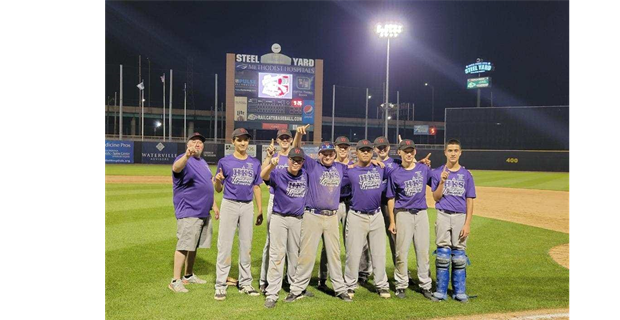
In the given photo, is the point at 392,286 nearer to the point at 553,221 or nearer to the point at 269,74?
the point at 553,221

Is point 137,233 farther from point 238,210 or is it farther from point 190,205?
point 238,210

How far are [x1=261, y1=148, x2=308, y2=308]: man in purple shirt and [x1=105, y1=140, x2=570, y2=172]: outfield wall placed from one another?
28.2 meters

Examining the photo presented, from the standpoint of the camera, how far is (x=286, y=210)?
5.29 metres

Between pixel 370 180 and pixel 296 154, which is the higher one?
pixel 296 154

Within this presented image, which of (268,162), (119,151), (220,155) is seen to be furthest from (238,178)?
(119,151)

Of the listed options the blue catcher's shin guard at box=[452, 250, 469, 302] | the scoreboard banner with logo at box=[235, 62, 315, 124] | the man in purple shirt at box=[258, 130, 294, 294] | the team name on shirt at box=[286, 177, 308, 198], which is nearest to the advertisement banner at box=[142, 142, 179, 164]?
the scoreboard banner with logo at box=[235, 62, 315, 124]

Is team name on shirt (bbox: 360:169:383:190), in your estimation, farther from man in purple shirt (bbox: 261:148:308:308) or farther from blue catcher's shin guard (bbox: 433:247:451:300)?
blue catcher's shin guard (bbox: 433:247:451:300)

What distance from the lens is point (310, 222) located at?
538 centimetres

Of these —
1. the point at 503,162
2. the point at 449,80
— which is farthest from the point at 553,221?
the point at 449,80

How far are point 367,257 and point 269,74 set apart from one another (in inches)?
1362

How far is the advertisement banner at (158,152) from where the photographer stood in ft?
114

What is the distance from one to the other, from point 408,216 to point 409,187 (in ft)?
1.35

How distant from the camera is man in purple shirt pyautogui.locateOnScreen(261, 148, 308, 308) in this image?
5258 mm

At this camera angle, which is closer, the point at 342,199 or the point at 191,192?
the point at 191,192
